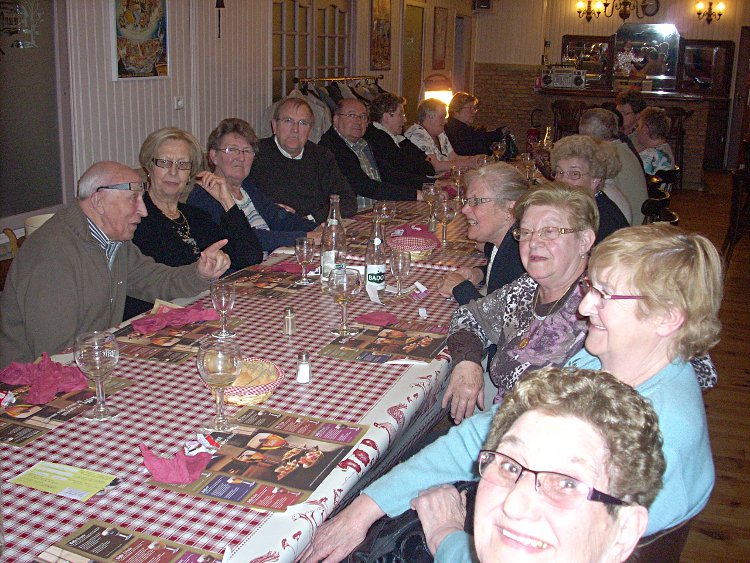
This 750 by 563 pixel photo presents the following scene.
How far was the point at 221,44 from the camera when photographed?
243 inches

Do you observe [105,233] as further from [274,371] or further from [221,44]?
[221,44]

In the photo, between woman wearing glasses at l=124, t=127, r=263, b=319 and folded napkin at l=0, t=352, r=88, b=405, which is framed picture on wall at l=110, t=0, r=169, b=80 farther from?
folded napkin at l=0, t=352, r=88, b=405

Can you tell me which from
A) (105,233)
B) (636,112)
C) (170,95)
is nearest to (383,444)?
(105,233)

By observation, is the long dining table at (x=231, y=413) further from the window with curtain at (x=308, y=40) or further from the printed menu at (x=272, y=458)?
the window with curtain at (x=308, y=40)

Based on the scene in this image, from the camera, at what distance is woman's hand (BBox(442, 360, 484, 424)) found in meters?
2.51

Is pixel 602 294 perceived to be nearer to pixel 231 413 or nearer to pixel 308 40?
pixel 231 413

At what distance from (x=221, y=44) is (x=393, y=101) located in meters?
1.45

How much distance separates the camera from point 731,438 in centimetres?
377

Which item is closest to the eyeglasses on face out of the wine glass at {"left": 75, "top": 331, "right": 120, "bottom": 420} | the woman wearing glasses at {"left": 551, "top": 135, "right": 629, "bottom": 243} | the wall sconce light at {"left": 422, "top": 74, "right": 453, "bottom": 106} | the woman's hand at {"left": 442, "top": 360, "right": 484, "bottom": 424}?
the woman wearing glasses at {"left": 551, "top": 135, "right": 629, "bottom": 243}

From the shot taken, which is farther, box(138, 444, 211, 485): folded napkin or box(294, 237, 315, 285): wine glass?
box(294, 237, 315, 285): wine glass

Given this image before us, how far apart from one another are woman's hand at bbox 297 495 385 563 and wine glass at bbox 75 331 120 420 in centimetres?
62

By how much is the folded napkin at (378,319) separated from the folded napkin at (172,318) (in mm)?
500

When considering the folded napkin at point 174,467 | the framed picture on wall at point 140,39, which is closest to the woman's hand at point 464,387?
the folded napkin at point 174,467

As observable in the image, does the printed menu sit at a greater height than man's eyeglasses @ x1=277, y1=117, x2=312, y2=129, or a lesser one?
lesser
